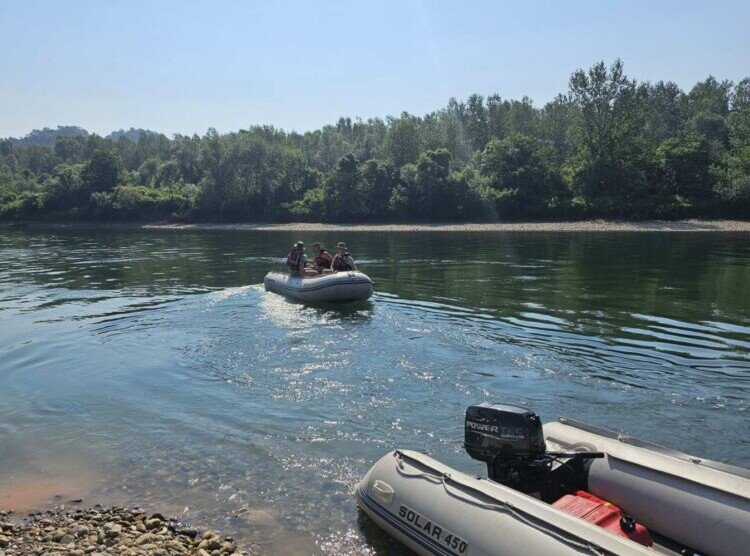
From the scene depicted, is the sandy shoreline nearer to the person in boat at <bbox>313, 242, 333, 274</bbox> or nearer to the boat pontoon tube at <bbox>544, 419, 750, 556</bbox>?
the person in boat at <bbox>313, 242, 333, 274</bbox>

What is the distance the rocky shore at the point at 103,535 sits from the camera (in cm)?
579

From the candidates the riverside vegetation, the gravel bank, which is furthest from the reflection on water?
the riverside vegetation

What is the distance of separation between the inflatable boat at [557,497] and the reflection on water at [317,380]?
2.40 ft

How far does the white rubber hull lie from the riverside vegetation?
53.3 metres

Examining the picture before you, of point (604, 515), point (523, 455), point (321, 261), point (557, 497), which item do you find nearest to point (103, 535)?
point (523, 455)

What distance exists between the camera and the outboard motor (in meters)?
6.10

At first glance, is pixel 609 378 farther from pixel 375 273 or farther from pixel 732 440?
pixel 375 273

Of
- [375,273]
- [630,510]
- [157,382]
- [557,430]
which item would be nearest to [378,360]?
[157,382]

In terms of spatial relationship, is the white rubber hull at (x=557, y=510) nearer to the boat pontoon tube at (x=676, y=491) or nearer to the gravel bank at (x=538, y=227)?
the boat pontoon tube at (x=676, y=491)

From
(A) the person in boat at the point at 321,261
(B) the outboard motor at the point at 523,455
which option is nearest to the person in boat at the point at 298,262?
(A) the person in boat at the point at 321,261

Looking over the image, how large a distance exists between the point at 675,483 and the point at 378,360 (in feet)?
24.8

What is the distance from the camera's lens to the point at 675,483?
17.6ft

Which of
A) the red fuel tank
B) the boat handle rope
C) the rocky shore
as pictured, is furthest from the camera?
the rocky shore

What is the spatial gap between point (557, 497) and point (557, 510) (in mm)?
1333
